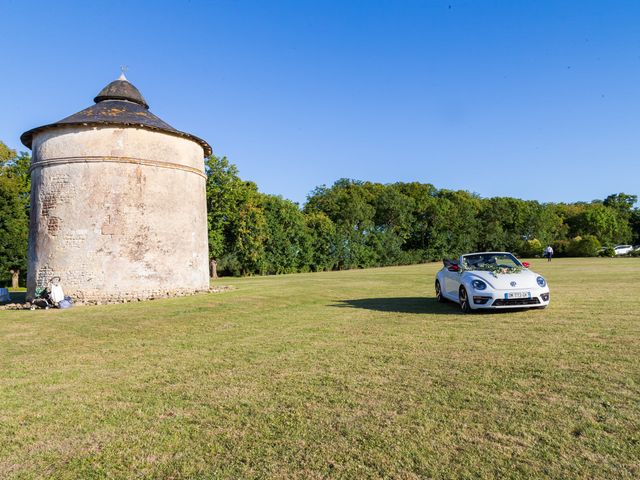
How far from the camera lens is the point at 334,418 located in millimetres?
4086

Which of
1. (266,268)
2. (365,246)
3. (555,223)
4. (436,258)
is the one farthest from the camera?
(555,223)

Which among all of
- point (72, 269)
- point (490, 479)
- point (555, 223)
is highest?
point (555, 223)

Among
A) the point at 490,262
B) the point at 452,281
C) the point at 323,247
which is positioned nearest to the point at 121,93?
the point at 452,281

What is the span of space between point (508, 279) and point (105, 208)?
46.7ft

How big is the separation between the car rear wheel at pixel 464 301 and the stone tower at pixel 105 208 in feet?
38.7

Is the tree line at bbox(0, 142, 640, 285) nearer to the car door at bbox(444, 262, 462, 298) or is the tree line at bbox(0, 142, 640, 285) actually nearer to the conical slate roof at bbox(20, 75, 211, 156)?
the conical slate roof at bbox(20, 75, 211, 156)

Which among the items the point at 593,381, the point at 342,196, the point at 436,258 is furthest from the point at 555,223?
the point at 593,381

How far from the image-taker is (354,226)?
180 ft

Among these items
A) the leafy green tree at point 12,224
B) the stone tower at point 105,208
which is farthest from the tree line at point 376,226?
the stone tower at point 105,208

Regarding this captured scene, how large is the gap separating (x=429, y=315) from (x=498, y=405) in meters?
6.21

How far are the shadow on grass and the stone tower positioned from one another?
8.34 meters

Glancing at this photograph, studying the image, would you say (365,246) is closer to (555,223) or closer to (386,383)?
(555,223)

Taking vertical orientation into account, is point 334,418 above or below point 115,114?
below

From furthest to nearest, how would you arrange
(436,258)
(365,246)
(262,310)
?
(436,258) < (365,246) < (262,310)
